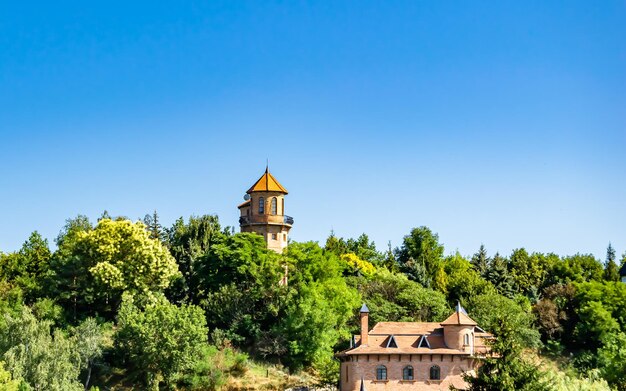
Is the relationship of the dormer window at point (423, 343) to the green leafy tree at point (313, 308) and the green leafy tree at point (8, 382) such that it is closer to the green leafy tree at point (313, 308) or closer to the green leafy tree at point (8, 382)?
the green leafy tree at point (313, 308)

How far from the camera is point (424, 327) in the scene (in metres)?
57.9

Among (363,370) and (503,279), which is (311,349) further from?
(503,279)

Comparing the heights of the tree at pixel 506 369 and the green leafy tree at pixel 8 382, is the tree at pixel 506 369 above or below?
above

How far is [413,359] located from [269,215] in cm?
1834

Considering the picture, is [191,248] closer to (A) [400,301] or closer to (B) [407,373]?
(A) [400,301]

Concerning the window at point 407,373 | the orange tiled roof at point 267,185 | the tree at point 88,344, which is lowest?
the window at point 407,373

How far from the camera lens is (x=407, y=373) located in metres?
56.1

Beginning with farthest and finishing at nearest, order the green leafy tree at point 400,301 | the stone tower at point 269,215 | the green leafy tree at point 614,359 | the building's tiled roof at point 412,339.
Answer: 1. the stone tower at point 269,215
2. the green leafy tree at point 400,301
3. the building's tiled roof at point 412,339
4. the green leafy tree at point 614,359

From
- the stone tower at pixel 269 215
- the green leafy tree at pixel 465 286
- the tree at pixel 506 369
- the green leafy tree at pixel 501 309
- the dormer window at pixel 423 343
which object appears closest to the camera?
the tree at pixel 506 369

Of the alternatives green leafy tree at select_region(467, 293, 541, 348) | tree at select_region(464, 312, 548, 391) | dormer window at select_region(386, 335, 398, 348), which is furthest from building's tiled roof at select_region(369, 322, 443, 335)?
tree at select_region(464, 312, 548, 391)

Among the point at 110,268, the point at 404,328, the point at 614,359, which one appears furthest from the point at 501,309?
the point at 110,268

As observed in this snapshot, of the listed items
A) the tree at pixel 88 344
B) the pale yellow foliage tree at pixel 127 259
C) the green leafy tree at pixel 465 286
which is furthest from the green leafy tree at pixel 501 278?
the tree at pixel 88 344

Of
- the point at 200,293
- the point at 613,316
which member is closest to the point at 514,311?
the point at 613,316

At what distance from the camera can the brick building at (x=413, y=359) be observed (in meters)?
55.8
